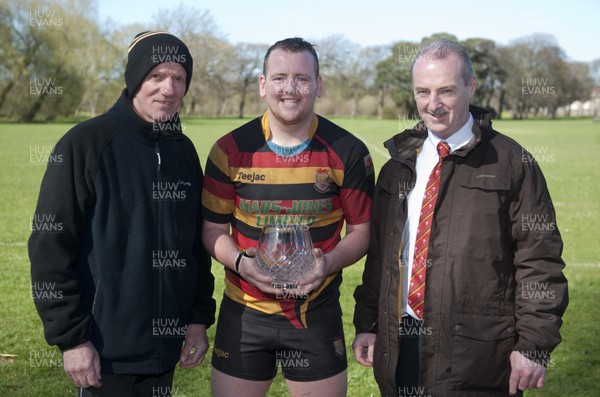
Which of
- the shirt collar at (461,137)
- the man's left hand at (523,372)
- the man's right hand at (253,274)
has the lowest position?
the man's left hand at (523,372)

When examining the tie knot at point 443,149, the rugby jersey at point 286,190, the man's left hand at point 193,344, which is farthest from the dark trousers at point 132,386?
the tie knot at point 443,149

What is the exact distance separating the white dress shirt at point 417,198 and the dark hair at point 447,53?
26cm

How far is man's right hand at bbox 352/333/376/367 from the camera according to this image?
383 centimetres

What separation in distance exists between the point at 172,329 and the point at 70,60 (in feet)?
236

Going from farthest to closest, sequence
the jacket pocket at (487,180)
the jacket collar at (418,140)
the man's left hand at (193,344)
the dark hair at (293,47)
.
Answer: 1. the man's left hand at (193,344)
2. the dark hair at (293,47)
3. the jacket collar at (418,140)
4. the jacket pocket at (487,180)

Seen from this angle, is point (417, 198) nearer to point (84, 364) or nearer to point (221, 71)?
point (84, 364)

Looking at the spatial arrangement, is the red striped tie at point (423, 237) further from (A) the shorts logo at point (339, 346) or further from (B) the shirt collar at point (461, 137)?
(A) the shorts logo at point (339, 346)

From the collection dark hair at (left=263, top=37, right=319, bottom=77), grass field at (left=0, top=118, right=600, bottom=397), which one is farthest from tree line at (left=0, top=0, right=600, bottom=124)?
dark hair at (left=263, top=37, right=319, bottom=77)

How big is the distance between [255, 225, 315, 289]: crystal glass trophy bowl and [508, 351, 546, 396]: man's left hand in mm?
1182

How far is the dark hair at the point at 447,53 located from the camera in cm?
336

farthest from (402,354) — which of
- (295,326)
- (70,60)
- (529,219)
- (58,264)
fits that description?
(70,60)

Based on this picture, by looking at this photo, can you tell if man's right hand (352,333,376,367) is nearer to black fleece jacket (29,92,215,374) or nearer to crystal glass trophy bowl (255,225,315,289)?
crystal glass trophy bowl (255,225,315,289)

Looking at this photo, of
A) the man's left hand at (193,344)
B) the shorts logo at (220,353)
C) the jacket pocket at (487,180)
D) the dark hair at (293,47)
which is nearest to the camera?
the jacket pocket at (487,180)

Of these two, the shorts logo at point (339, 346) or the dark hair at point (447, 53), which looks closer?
the dark hair at point (447, 53)
